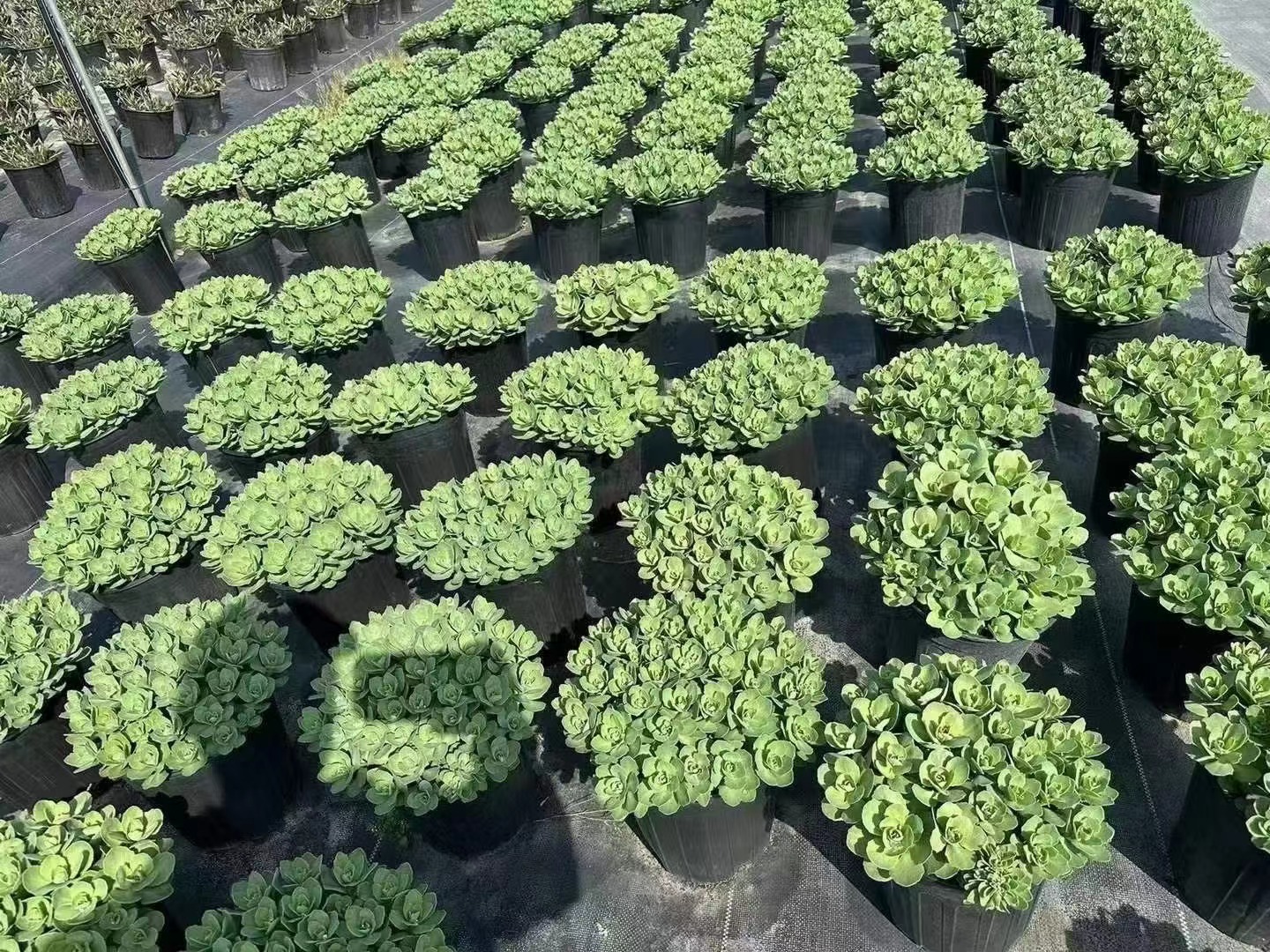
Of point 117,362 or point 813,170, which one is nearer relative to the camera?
point 117,362

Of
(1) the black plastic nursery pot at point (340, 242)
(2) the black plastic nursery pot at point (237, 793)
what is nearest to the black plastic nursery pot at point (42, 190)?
(1) the black plastic nursery pot at point (340, 242)

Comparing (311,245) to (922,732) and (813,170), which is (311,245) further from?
(922,732)

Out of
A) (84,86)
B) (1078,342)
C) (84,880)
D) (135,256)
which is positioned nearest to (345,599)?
(84,880)

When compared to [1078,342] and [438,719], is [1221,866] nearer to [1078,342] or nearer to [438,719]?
[438,719]

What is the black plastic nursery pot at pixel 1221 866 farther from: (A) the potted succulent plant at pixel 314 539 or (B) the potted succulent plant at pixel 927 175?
(B) the potted succulent plant at pixel 927 175

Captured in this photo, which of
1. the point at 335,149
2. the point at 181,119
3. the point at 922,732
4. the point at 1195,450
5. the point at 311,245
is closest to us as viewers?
the point at 922,732

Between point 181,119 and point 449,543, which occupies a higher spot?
point 181,119

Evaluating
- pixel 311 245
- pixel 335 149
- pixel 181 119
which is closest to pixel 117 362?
pixel 311 245

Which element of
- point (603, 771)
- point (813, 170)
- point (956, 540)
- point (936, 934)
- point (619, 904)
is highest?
point (813, 170)
